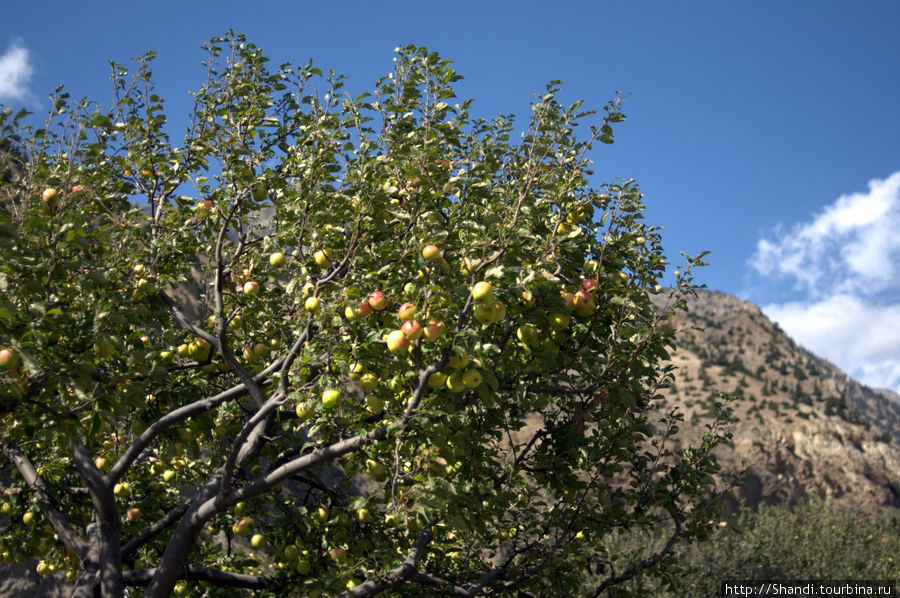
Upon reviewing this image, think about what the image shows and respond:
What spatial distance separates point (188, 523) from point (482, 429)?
2513 millimetres

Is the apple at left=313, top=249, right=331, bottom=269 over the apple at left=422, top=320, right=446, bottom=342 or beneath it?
over

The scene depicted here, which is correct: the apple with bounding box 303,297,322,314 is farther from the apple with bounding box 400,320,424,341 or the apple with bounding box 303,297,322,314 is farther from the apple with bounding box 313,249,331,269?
the apple with bounding box 400,320,424,341

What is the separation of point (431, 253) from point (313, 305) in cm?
105

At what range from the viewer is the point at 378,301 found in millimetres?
3914

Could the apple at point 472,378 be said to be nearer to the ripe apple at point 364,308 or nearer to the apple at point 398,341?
the apple at point 398,341

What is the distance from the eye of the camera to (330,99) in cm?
497

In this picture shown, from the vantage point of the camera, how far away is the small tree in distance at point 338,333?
3.72m

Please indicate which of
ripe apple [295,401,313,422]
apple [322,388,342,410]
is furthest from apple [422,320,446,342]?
ripe apple [295,401,313,422]

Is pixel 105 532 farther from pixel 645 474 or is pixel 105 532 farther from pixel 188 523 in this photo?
pixel 645 474

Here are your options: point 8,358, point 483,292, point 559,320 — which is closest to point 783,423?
point 559,320

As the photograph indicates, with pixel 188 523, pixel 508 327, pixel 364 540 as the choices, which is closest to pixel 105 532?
pixel 188 523

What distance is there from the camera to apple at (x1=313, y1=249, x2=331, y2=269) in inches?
177

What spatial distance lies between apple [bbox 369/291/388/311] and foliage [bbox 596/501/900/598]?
10.9 meters

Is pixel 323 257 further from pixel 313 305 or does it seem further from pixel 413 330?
pixel 413 330
